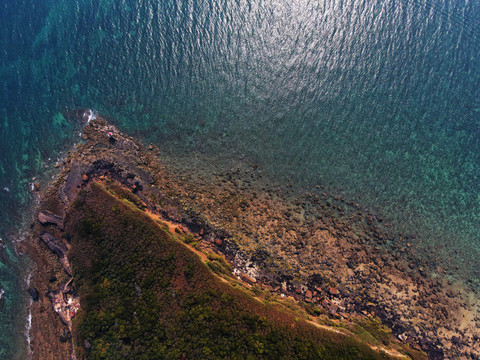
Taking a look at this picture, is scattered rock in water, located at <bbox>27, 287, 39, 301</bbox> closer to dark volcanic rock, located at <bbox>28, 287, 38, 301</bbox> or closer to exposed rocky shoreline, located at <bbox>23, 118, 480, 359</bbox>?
dark volcanic rock, located at <bbox>28, 287, 38, 301</bbox>

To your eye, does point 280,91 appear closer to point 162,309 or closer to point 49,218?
point 162,309

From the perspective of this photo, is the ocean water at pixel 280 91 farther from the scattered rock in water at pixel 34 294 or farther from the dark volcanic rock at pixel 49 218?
the scattered rock in water at pixel 34 294

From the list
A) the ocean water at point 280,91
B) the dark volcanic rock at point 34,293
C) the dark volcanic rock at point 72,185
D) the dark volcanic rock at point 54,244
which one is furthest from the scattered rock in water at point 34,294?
the dark volcanic rock at point 72,185

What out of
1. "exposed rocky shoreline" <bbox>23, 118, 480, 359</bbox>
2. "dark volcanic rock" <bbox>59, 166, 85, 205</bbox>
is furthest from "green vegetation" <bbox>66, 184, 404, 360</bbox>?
"dark volcanic rock" <bbox>59, 166, 85, 205</bbox>

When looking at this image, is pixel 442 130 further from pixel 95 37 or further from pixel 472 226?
pixel 95 37

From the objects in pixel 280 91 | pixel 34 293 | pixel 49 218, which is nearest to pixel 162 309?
pixel 34 293
